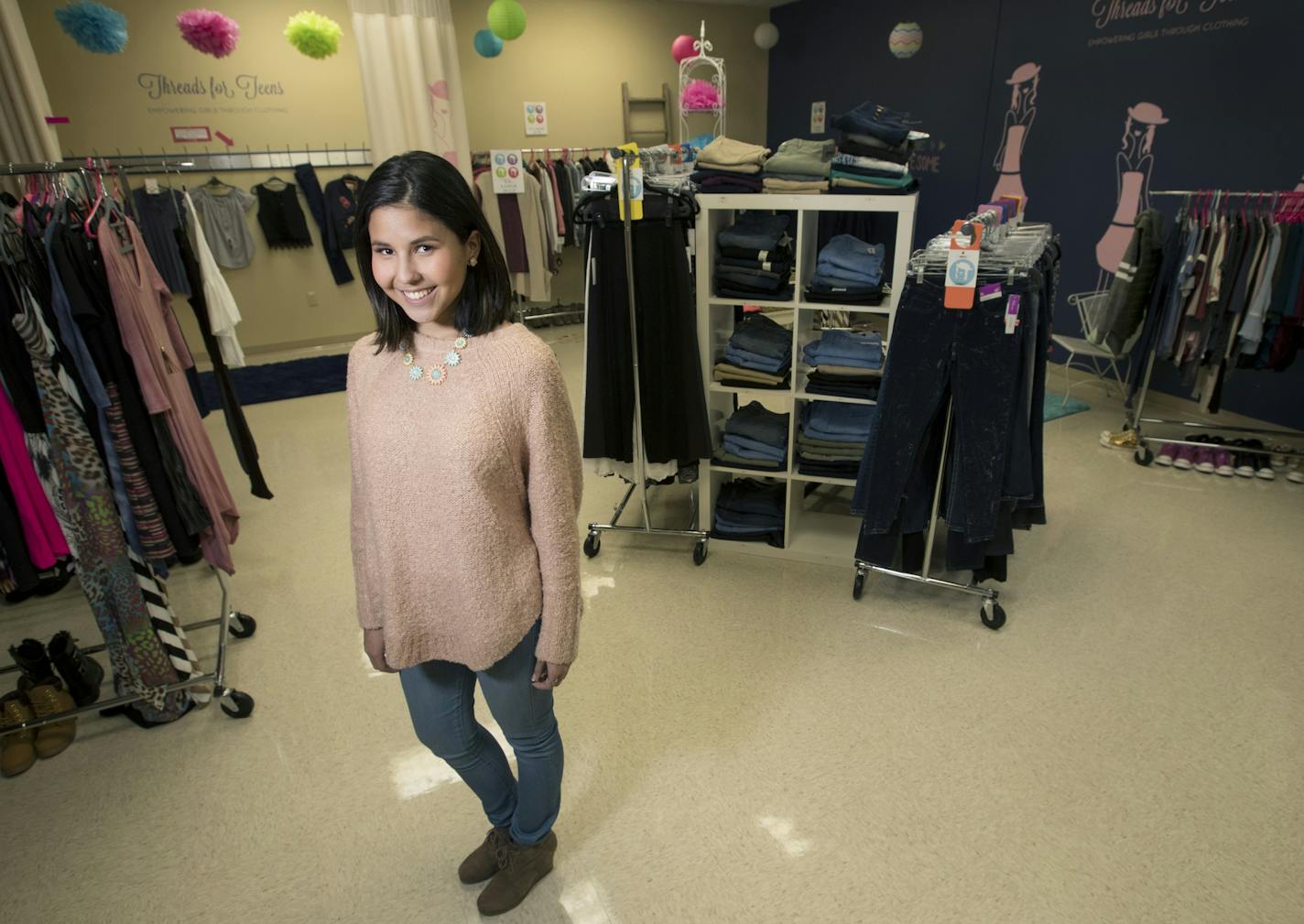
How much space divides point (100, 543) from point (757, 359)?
2144mm

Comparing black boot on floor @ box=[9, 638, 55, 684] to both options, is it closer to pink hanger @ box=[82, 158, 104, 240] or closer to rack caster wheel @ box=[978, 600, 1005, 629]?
pink hanger @ box=[82, 158, 104, 240]

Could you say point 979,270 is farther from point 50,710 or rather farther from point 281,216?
point 281,216

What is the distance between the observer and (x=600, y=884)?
5.79 feet

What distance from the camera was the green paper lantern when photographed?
18.2 ft

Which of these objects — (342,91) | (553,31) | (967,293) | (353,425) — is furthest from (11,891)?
(553,31)

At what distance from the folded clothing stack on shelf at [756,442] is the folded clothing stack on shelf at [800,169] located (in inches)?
34.1

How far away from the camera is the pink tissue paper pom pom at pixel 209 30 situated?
5.05 meters

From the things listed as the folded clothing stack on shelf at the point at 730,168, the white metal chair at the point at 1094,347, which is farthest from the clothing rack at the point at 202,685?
the white metal chair at the point at 1094,347

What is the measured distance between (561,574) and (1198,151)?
498cm

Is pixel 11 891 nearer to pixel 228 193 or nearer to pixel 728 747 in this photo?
pixel 728 747

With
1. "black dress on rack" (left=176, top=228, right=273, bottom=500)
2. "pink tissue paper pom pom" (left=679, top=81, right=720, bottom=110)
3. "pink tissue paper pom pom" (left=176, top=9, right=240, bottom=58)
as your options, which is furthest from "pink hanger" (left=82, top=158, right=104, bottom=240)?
"pink tissue paper pom pom" (left=176, top=9, right=240, bottom=58)

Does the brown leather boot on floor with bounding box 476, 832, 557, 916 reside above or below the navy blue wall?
below

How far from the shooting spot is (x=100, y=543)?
2055 millimetres

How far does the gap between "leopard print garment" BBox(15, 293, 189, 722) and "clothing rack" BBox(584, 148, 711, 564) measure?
1.55m
